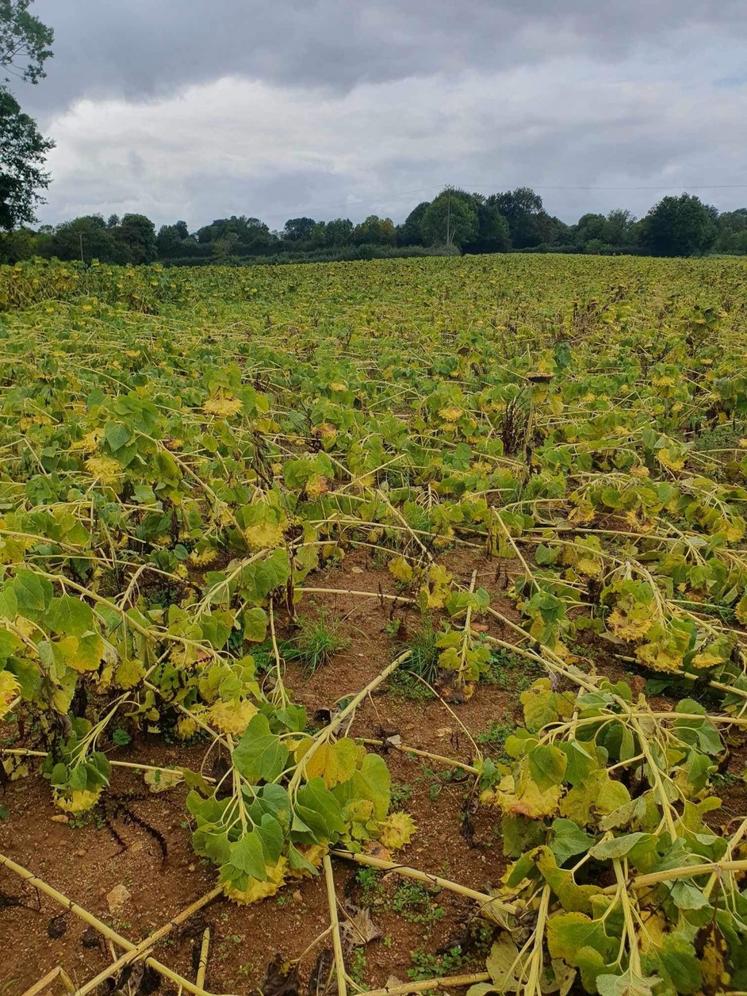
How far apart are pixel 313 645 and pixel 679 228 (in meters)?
52.2

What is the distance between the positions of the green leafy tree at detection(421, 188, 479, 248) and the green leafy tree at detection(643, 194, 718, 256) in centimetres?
1504

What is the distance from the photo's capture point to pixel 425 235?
58719mm

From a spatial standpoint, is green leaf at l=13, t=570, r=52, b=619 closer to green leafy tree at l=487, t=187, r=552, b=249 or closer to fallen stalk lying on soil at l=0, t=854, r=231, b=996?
fallen stalk lying on soil at l=0, t=854, r=231, b=996

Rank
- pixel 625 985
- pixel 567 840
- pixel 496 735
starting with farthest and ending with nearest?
1. pixel 496 735
2. pixel 567 840
3. pixel 625 985

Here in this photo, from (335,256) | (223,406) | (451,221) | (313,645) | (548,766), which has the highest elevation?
(451,221)

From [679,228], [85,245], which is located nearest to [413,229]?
[679,228]

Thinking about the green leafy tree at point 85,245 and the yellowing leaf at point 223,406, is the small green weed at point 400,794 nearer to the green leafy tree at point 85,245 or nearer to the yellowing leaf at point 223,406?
the yellowing leaf at point 223,406

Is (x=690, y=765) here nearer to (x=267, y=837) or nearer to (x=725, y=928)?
(x=725, y=928)

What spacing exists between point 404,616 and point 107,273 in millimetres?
13247

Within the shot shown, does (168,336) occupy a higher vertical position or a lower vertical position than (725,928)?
higher

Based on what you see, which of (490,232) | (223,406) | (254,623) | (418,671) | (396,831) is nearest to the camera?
(396,831)

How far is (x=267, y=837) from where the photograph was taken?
4.93ft

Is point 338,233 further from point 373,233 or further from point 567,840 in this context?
point 567,840

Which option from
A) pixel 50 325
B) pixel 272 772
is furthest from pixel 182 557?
pixel 50 325
